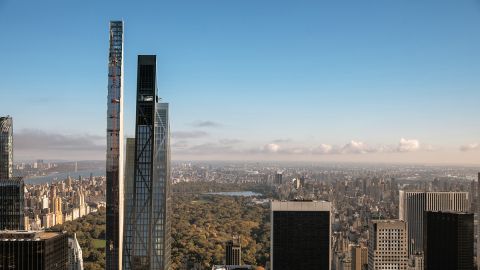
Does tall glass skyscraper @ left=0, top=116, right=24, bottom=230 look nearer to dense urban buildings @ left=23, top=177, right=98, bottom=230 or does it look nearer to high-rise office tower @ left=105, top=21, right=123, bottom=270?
high-rise office tower @ left=105, top=21, right=123, bottom=270

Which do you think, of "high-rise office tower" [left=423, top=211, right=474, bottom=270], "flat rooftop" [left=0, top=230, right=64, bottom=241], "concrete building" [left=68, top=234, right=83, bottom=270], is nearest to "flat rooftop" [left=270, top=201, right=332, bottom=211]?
"high-rise office tower" [left=423, top=211, right=474, bottom=270]

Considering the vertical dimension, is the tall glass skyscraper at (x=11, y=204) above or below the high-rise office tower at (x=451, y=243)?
above

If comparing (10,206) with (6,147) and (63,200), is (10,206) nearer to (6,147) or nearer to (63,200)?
(6,147)

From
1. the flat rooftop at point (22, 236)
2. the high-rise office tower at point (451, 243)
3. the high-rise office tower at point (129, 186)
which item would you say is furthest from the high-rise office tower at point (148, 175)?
the high-rise office tower at point (451, 243)

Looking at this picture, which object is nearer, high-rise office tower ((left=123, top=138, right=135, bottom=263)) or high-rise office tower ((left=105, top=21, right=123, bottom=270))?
high-rise office tower ((left=123, top=138, right=135, bottom=263))

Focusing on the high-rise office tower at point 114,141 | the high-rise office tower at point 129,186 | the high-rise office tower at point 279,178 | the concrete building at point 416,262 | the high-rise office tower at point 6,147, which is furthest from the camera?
the high-rise office tower at point 279,178

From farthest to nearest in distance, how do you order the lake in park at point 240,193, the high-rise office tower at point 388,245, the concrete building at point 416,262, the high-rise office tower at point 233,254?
the lake in park at point 240,193 < the high-rise office tower at point 233,254 < the concrete building at point 416,262 < the high-rise office tower at point 388,245

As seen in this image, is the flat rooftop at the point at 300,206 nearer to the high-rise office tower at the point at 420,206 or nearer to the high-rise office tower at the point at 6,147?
the high-rise office tower at the point at 420,206

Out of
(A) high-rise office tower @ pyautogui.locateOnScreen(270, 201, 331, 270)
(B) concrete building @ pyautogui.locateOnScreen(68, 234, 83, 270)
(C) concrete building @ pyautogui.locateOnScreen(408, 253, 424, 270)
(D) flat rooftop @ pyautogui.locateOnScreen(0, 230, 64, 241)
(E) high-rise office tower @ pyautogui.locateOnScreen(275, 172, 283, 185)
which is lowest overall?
(C) concrete building @ pyautogui.locateOnScreen(408, 253, 424, 270)
